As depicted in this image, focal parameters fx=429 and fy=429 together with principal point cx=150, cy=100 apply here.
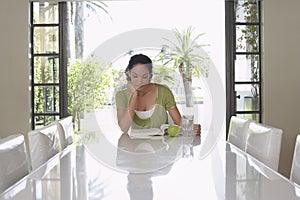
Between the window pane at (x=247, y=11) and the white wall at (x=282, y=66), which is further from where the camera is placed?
the window pane at (x=247, y=11)

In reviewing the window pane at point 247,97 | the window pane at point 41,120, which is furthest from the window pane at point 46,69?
the window pane at point 247,97

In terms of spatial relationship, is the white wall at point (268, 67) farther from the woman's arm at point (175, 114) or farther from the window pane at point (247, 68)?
the woman's arm at point (175, 114)

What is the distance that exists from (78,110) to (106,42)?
0.78 m

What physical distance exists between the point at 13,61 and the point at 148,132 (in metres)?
1.74

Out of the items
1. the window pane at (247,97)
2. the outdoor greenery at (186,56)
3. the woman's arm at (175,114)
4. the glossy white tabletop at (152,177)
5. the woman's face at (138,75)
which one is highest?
the outdoor greenery at (186,56)

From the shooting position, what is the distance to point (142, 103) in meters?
3.37

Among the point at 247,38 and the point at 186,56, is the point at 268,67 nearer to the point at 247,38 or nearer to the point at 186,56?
the point at 247,38

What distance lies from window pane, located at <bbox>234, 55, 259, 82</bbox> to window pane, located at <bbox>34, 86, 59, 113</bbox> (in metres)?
1.89

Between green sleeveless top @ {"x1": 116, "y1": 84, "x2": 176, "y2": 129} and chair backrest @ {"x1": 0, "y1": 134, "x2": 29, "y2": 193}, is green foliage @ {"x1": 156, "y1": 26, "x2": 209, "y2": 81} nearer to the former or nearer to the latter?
green sleeveless top @ {"x1": 116, "y1": 84, "x2": 176, "y2": 129}

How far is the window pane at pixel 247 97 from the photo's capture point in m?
4.43

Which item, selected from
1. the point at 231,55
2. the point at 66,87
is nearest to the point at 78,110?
the point at 66,87

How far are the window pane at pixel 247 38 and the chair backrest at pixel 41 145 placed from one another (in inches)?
101

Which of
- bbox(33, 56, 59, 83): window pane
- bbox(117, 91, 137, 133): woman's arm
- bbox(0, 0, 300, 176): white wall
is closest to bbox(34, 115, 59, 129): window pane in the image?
bbox(0, 0, 300, 176): white wall

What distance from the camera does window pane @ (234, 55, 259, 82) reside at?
14.5ft
